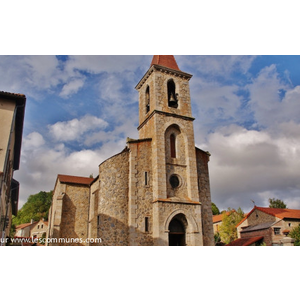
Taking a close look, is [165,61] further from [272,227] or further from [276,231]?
[276,231]

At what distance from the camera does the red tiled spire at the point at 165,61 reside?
2069cm

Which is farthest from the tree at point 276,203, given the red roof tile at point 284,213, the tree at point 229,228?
the red roof tile at point 284,213

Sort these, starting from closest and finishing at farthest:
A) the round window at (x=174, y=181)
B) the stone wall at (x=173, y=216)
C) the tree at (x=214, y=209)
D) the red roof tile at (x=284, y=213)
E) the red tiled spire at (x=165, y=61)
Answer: the stone wall at (x=173, y=216) < the round window at (x=174, y=181) < the red tiled spire at (x=165, y=61) < the red roof tile at (x=284, y=213) < the tree at (x=214, y=209)

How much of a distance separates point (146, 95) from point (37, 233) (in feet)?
64.9

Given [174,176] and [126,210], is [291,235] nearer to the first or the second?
[174,176]

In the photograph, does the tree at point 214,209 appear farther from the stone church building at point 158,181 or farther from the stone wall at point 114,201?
the stone wall at point 114,201

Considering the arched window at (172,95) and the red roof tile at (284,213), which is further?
the red roof tile at (284,213)

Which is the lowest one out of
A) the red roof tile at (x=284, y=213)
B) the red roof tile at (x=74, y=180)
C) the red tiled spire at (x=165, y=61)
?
the red roof tile at (x=284, y=213)

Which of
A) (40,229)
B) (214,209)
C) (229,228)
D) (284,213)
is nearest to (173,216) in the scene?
(284,213)

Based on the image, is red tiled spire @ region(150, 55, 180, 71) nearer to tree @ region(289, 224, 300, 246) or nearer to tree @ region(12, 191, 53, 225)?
tree @ region(289, 224, 300, 246)

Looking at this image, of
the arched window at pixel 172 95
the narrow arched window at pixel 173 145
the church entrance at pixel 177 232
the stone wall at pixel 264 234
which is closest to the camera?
the church entrance at pixel 177 232

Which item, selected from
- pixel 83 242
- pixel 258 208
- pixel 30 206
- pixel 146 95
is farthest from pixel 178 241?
A: pixel 30 206

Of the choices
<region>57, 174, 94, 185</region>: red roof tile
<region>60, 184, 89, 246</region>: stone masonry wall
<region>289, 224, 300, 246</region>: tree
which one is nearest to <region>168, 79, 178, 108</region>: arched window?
<region>57, 174, 94, 185</region>: red roof tile

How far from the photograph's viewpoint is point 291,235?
24.1 m
